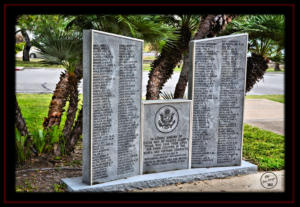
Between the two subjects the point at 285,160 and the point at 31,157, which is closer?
the point at 31,157

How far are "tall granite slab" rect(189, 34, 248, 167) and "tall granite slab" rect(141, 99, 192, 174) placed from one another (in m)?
→ 0.18

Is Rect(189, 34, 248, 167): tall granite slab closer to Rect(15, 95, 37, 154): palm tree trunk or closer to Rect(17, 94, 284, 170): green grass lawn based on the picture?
Rect(17, 94, 284, 170): green grass lawn

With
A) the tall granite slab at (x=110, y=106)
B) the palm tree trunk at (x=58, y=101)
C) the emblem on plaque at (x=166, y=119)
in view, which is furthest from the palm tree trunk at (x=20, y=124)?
the emblem on plaque at (x=166, y=119)

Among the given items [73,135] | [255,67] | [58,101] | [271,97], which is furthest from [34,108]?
[271,97]

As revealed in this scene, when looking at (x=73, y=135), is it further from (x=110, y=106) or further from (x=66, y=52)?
(x=110, y=106)

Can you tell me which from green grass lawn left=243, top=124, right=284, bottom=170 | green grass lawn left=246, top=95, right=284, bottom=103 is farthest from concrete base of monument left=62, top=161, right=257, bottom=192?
green grass lawn left=246, top=95, right=284, bottom=103

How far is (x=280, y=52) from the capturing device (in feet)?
28.7

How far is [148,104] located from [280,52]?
383cm

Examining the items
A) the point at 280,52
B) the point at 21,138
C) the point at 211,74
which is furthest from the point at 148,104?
the point at 280,52

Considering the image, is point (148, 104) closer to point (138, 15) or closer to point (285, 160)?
point (138, 15)

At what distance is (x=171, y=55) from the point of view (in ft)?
29.3

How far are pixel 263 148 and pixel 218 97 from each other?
2.63 metres
